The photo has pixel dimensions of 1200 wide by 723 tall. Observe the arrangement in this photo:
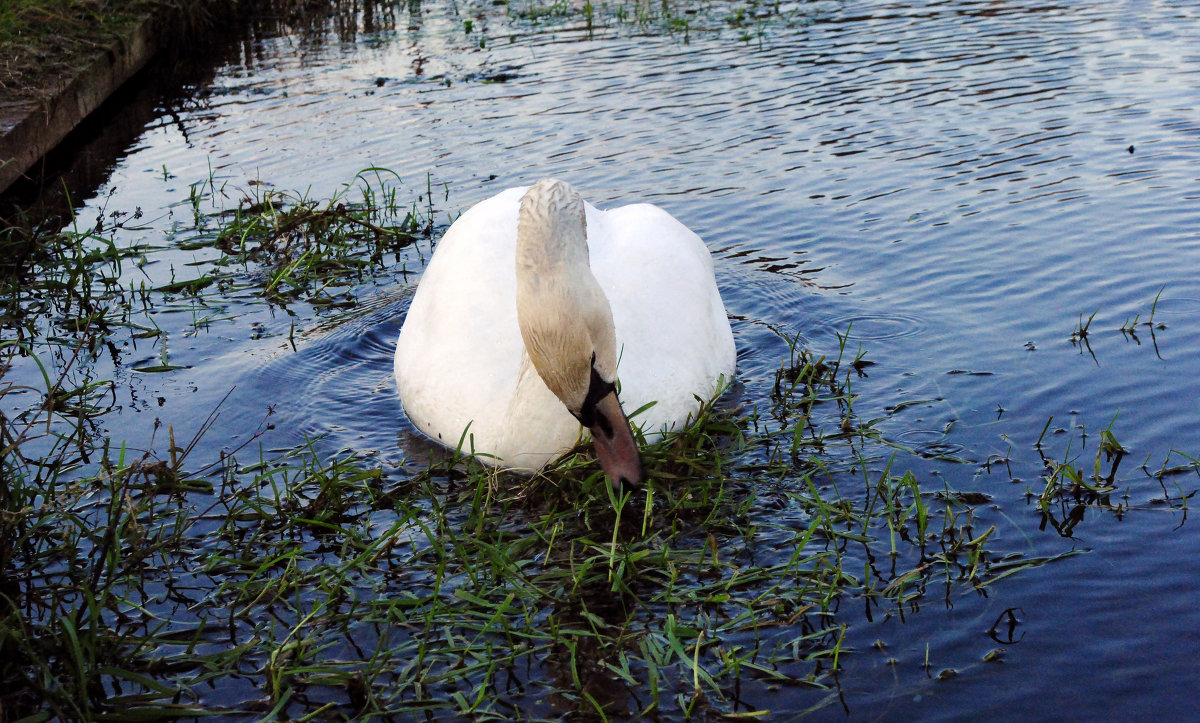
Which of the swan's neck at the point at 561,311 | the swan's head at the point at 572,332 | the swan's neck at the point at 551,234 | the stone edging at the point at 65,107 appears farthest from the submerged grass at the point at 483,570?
the stone edging at the point at 65,107

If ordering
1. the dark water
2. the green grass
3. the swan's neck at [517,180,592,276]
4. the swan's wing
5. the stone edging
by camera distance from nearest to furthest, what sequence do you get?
the dark water
the swan's neck at [517,180,592,276]
the swan's wing
the stone edging
the green grass

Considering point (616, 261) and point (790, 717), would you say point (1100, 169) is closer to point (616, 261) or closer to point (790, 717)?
point (616, 261)

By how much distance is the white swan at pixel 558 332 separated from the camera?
428 centimetres

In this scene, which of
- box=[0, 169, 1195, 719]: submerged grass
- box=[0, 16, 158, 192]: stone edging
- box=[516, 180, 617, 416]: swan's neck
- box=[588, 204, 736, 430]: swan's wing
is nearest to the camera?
box=[0, 169, 1195, 719]: submerged grass

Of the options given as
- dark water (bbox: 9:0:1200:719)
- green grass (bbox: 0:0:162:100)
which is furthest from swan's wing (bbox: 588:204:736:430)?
green grass (bbox: 0:0:162:100)

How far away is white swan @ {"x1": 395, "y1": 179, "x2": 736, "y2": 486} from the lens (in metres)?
4.28

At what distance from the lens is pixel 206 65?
14625 millimetres

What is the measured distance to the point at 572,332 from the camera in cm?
418

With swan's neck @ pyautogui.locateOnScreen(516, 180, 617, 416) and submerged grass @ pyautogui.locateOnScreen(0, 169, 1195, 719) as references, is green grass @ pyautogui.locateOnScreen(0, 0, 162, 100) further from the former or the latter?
swan's neck @ pyautogui.locateOnScreen(516, 180, 617, 416)

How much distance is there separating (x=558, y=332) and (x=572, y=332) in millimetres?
50

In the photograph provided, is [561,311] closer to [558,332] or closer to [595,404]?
[558,332]

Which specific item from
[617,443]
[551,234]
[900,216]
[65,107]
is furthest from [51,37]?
[617,443]

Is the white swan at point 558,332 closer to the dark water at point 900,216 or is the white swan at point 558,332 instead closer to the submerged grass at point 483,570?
the submerged grass at point 483,570

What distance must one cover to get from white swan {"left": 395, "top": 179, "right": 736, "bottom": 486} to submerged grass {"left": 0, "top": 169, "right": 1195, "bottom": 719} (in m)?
0.18
